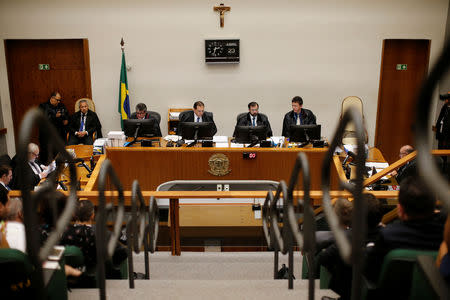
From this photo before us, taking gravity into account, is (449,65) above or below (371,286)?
above

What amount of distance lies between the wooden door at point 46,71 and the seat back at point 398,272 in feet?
23.7

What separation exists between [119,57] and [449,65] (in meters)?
7.65

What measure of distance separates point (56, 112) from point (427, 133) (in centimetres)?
743

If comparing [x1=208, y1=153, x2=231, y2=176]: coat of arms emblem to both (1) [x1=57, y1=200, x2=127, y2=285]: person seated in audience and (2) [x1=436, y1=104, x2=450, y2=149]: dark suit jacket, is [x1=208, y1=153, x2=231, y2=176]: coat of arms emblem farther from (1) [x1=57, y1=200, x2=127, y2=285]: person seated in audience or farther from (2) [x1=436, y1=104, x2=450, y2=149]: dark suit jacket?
(2) [x1=436, y1=104, x2=450, y2=149]: dark suit jacket

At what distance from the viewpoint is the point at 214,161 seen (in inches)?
213

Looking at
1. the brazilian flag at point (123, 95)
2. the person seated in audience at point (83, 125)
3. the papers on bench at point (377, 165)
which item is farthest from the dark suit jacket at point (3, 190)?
the papers on bench at point (377, 165)

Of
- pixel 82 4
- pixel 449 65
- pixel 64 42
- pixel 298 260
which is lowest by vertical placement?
pixel 298 260

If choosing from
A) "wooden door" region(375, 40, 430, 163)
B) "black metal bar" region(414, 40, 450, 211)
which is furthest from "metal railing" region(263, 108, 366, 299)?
"wooden door" region(375, 40, 430, 163)

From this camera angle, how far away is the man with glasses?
7367 millimetres

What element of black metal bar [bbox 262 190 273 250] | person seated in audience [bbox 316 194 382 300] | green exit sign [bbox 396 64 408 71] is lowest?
black metal bar [bbox 262 190 273 250]

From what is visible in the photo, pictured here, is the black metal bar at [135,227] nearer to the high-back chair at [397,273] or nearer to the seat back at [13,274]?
the seat back at [13,274]

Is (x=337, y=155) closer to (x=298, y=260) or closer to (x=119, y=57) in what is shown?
(x=298, y=260)

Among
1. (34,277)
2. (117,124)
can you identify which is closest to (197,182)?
(117,124)

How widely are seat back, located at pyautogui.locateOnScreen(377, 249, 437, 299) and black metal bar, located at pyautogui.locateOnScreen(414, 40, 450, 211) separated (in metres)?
1.00
